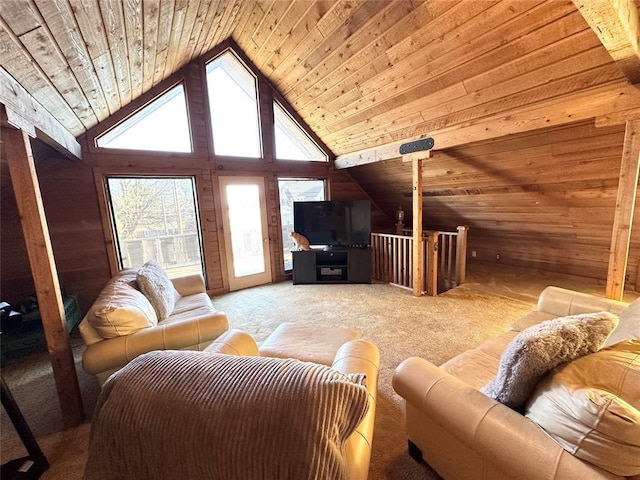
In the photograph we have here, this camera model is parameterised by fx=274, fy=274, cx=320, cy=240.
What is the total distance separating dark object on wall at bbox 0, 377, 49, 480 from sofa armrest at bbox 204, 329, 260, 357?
1042mm

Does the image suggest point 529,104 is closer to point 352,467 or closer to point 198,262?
point 352,467

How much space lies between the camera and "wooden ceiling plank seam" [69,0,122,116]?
4.94 ft

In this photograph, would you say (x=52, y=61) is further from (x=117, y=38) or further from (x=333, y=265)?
(x=333, y=265)

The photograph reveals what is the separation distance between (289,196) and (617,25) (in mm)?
4129

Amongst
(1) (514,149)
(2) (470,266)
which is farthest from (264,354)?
(2) (470,266)

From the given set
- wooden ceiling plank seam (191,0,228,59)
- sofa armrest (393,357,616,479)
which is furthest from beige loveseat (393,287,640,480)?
wooden ceiling plank seam (191,0,228,59)

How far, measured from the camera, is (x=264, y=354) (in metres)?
1.69

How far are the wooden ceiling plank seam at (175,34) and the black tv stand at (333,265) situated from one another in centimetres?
298

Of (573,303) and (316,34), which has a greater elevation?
(316,34)

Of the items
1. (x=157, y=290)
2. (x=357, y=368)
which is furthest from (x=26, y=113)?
(x=357, y=368)

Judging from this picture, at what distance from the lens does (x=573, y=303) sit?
6.53 ft

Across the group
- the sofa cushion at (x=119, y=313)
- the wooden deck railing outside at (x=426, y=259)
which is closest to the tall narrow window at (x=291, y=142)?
the wooden deck railing outside at (x=426, y=259)

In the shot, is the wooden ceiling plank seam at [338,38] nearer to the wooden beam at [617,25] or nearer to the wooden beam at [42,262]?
the wooden beam at [617,25]

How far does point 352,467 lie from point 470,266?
5198 millimetres
